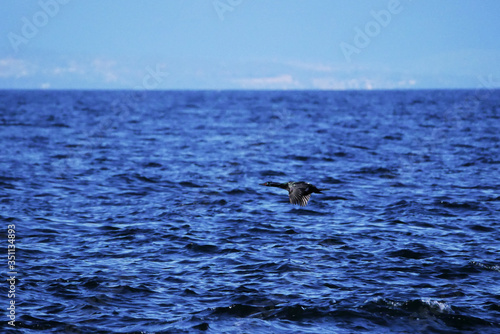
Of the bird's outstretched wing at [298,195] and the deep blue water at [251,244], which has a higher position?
the bird's outstretched wing at [298,195]

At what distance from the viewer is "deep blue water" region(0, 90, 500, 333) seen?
497 inches

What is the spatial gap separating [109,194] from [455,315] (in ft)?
51.9

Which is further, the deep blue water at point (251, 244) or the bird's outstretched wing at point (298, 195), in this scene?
the bird's outstretched wing at point (298, 195)

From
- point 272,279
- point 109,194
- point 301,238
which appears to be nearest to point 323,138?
point 109,194

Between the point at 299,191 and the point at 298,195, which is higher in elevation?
the point at 299,191

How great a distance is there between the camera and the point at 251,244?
17.7m

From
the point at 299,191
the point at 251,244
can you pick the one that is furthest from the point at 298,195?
the point at 251,244

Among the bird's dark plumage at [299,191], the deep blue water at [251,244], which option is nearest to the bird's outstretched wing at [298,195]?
the bird's dark plumage at [299,191]

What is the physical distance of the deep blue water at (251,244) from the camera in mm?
12625

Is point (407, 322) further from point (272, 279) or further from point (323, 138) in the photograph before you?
point (323, 138)

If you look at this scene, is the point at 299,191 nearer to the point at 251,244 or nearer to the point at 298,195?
the point at 298,195

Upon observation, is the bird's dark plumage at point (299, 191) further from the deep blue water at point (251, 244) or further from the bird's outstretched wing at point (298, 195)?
the deep blue water at point (251, 244)

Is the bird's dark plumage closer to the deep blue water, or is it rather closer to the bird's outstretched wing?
the bird's outstretched wing

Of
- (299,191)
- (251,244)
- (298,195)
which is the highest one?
(299,191)
